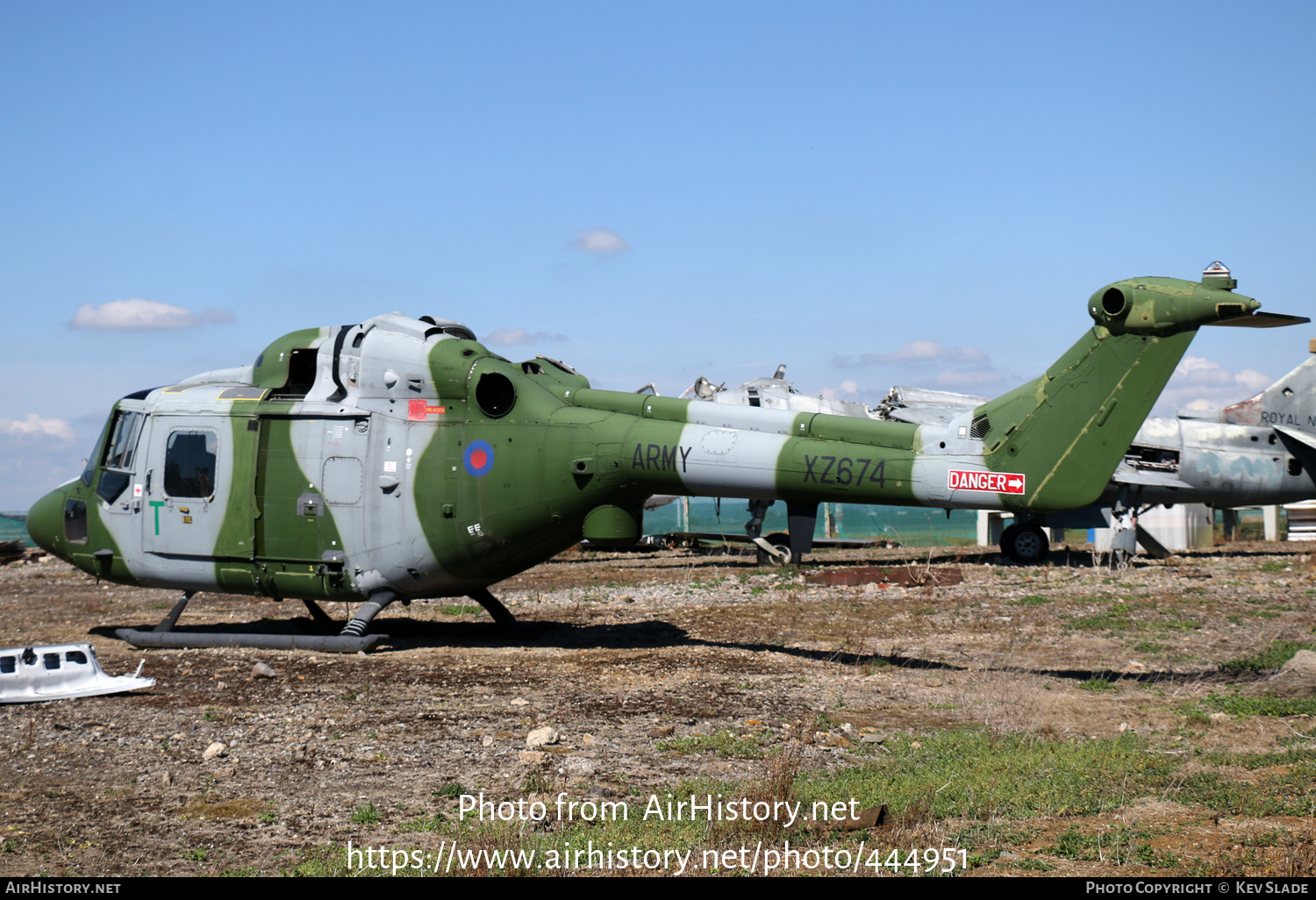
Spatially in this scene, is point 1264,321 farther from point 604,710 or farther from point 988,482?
point 604,710

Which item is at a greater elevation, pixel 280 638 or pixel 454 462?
pixel 454 462

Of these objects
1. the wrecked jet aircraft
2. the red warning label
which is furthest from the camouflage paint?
the wrecked jet aircraft

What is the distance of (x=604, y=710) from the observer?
28.8ft

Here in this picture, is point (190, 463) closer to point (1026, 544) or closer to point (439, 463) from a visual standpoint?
point (439, 463)

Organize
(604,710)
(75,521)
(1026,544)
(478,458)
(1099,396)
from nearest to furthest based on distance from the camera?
(604,710) → (1099,396) → (478,458) → (75,521) → (1026,544)

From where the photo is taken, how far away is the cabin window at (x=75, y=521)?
12594 millimetres

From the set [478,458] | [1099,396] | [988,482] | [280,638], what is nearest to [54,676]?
[280,638]

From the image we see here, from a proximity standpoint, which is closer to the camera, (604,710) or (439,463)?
(604,710)

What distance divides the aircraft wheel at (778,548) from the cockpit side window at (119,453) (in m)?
12.5

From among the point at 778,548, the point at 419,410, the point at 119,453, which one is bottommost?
the point at 778,548

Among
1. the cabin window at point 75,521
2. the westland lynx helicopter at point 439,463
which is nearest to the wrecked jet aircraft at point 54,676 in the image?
the westland lynx helicopter at point 439,463

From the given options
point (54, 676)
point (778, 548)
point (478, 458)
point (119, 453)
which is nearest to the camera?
point (54, 676)

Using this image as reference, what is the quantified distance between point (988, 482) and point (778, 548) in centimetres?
1144
